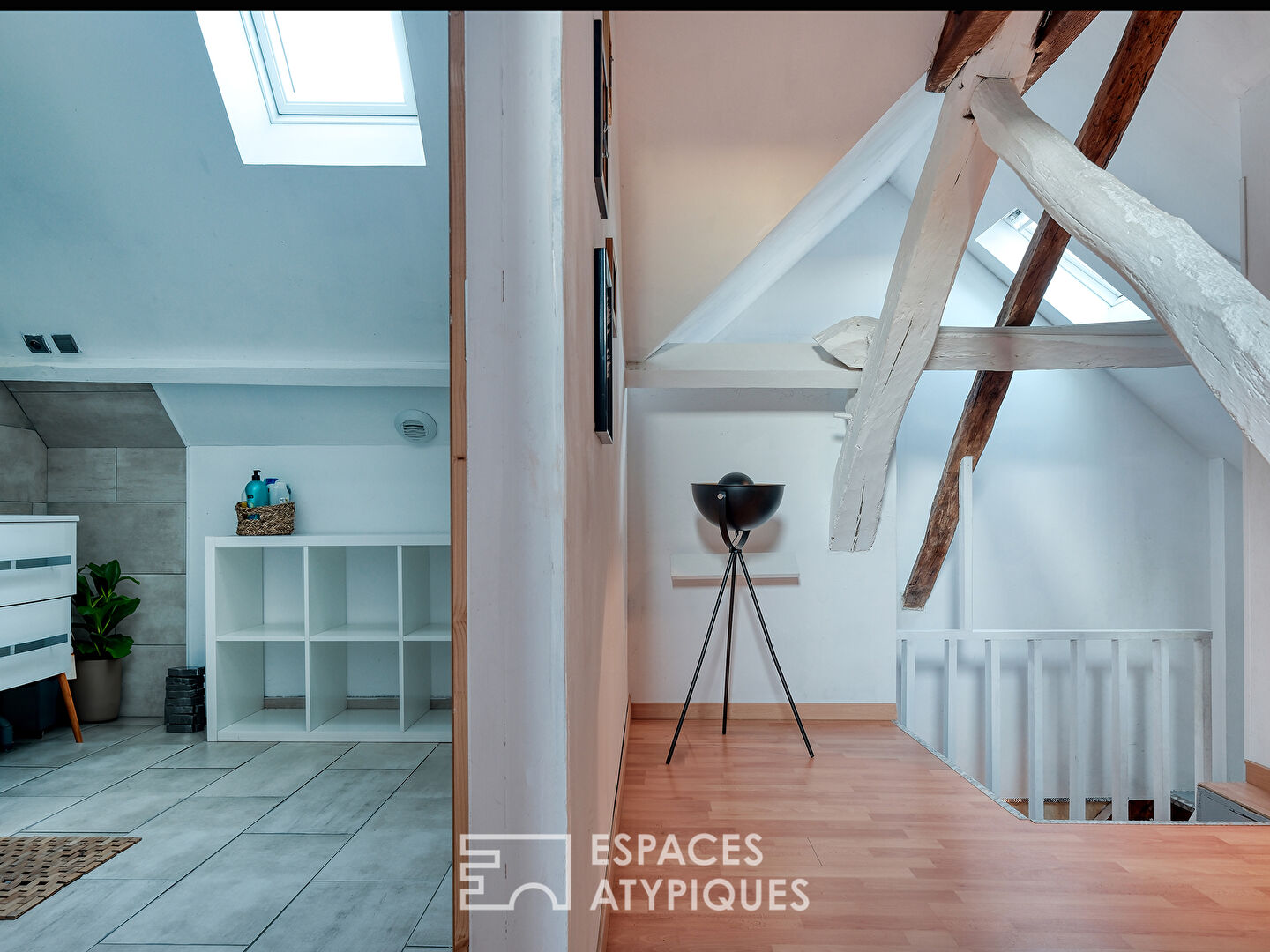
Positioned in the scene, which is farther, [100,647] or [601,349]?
[100,647]

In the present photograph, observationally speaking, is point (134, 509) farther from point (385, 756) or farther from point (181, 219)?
point (385, 756)

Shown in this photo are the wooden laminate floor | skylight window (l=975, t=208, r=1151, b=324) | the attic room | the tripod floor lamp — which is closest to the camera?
the attic room

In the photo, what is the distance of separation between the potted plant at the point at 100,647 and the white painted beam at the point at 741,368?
2.68 m

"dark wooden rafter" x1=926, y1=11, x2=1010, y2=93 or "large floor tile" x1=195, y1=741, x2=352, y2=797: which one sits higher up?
"dark wooden rafter" x1=926, y1=11, x2=1010, y2=93

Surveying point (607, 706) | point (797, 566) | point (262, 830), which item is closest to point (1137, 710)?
point (797, 566)

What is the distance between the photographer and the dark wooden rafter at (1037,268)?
9.33 feet

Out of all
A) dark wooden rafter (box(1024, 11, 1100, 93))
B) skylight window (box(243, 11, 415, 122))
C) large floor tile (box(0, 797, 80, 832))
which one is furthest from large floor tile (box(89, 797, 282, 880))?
dark wooden rafter (box(1024, 11, 1100, 93))

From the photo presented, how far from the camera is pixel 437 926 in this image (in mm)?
2164

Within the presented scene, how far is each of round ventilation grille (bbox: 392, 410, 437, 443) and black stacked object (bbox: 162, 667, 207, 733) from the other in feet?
4.96

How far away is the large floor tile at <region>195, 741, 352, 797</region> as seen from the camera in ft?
10.4

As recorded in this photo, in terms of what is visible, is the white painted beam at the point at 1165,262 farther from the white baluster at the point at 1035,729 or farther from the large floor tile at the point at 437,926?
the white baluster at the point at 1035,729

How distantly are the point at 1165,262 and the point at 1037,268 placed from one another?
1.95m

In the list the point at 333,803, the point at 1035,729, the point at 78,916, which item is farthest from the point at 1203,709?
the point at 78,916

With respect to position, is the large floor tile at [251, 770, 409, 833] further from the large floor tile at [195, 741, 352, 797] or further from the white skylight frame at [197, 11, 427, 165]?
the white skylight frame at [197, 11, 427, 165]
